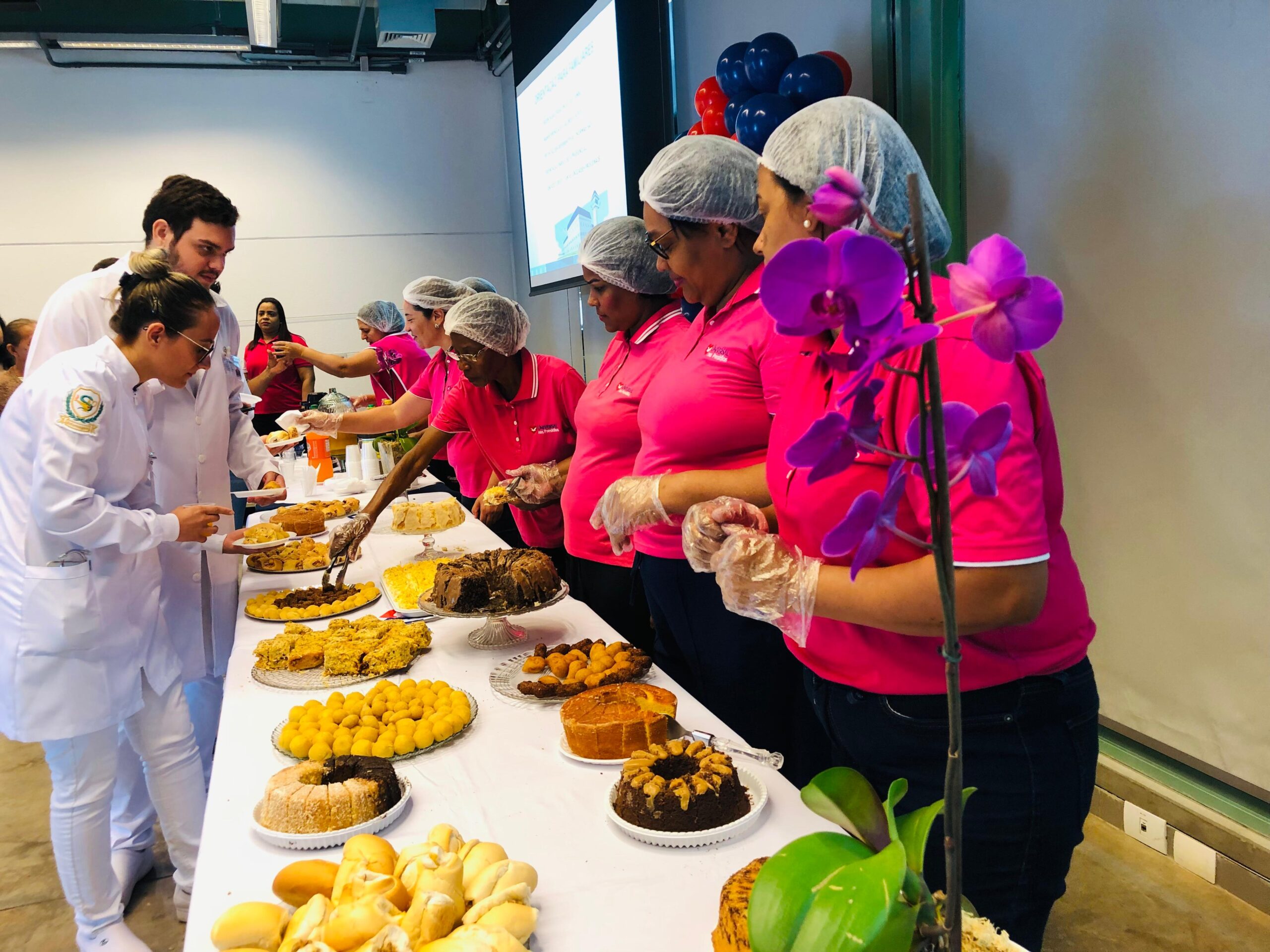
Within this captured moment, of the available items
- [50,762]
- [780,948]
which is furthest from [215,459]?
[780,948]

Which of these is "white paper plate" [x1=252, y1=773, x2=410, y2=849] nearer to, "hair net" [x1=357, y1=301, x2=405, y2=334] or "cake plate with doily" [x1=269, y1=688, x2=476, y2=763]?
"cake plate with doily" [x1=269, y1=688, x2=476, y2=763]

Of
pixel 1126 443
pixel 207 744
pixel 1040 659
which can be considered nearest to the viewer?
pixel 1040 659

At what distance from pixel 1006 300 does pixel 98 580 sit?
2.11 m

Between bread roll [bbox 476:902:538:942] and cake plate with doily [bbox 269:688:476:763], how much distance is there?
19.6 inches

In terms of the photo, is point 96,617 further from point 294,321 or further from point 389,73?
point 389,73

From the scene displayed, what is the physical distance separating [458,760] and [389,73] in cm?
798

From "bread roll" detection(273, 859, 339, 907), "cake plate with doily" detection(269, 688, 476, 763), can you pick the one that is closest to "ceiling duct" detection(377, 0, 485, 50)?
"cake plate with doily" detection(269, 688, 476, 763)

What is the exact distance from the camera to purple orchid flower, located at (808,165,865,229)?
1.52 feet

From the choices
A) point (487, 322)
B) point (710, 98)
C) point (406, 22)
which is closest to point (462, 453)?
point (487, 322)

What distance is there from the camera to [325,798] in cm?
117

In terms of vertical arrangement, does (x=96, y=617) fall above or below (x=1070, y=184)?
below

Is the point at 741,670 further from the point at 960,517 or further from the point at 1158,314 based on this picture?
the point at 1158,314

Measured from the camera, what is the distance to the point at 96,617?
2.01 metres

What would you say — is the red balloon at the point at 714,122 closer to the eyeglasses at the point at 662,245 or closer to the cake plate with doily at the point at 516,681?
the eyeglasses at the point at 662,245
